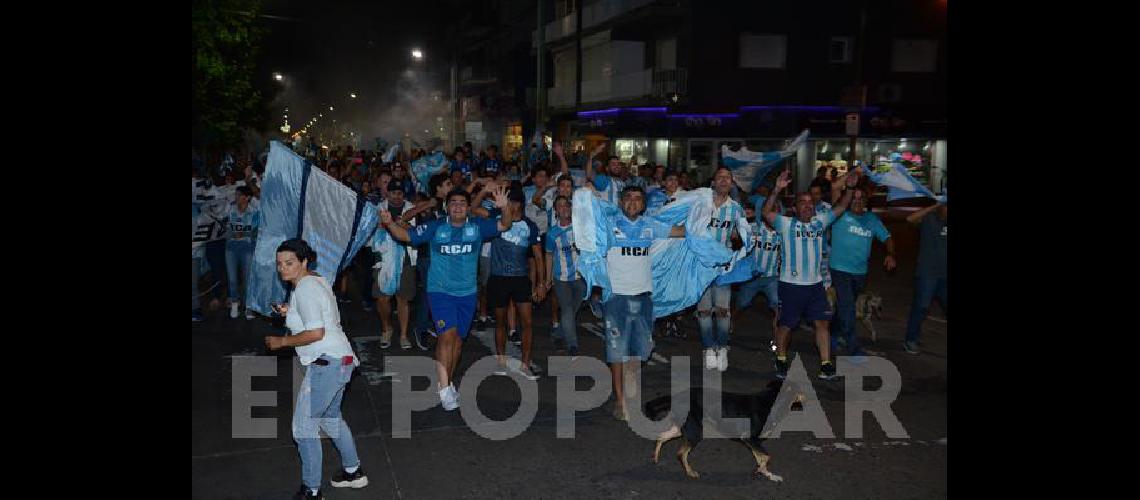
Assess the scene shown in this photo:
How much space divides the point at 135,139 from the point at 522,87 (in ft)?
152

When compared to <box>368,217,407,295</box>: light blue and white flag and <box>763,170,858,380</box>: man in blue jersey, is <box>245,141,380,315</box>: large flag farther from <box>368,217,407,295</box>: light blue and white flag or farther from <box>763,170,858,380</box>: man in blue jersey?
<box>763,170,858,380</box>: man in blue jersey

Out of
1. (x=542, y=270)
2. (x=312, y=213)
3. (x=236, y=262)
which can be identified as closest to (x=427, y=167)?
(x=236, y=262)

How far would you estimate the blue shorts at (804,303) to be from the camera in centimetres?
801

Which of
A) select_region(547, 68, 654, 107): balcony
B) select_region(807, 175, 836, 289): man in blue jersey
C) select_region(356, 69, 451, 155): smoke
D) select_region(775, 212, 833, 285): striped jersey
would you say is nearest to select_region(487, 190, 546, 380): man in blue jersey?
select_region(775, 212, 833, 285): striped jersey

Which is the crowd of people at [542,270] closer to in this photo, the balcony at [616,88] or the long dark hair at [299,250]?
the long dark hair at [299,250]

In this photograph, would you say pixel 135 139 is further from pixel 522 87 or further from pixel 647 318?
pixel 522 87

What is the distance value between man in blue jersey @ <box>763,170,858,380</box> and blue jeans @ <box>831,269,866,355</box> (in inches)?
16.4

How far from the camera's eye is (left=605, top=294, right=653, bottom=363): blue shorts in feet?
22.9

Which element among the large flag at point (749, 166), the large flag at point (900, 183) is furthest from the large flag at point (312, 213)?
the large flag at point (900, 183)

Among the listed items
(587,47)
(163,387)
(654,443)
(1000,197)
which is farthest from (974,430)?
(587,47)

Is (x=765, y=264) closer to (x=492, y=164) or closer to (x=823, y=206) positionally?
(x=823, y=206)

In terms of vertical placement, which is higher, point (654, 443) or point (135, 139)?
point (135, 139)

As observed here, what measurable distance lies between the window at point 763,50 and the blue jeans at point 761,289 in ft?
71.8

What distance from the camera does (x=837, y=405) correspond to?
7.30 metres
